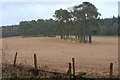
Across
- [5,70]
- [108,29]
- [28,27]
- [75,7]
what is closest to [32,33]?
[28,27]

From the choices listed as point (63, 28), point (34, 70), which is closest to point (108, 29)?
point (63, 28)

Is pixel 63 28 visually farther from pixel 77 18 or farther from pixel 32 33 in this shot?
pixel 32 33

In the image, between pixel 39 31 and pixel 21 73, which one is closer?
pixel 21 73

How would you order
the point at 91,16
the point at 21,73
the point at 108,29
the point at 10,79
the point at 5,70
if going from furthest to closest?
the point at 108,29
the point at 91,16
the point at 5,70
the point at 21,73
the point at 10,79

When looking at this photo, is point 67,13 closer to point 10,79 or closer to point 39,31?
point 39,31

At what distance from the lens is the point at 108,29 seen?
124 m

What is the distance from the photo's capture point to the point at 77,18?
260ft

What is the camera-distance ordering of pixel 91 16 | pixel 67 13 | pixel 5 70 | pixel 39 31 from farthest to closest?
pixel 39 31 → pixel 67 13 → pixel 91 16 → pixel 5 70

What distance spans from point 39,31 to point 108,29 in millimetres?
45378

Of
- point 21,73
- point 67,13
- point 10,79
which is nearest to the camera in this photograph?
point 10,79

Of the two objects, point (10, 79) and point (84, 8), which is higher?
point (84, 8)

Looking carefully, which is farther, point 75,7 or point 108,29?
point 108,29

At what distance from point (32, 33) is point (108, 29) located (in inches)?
2038

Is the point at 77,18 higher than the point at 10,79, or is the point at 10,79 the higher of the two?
→ the point at 77,18
